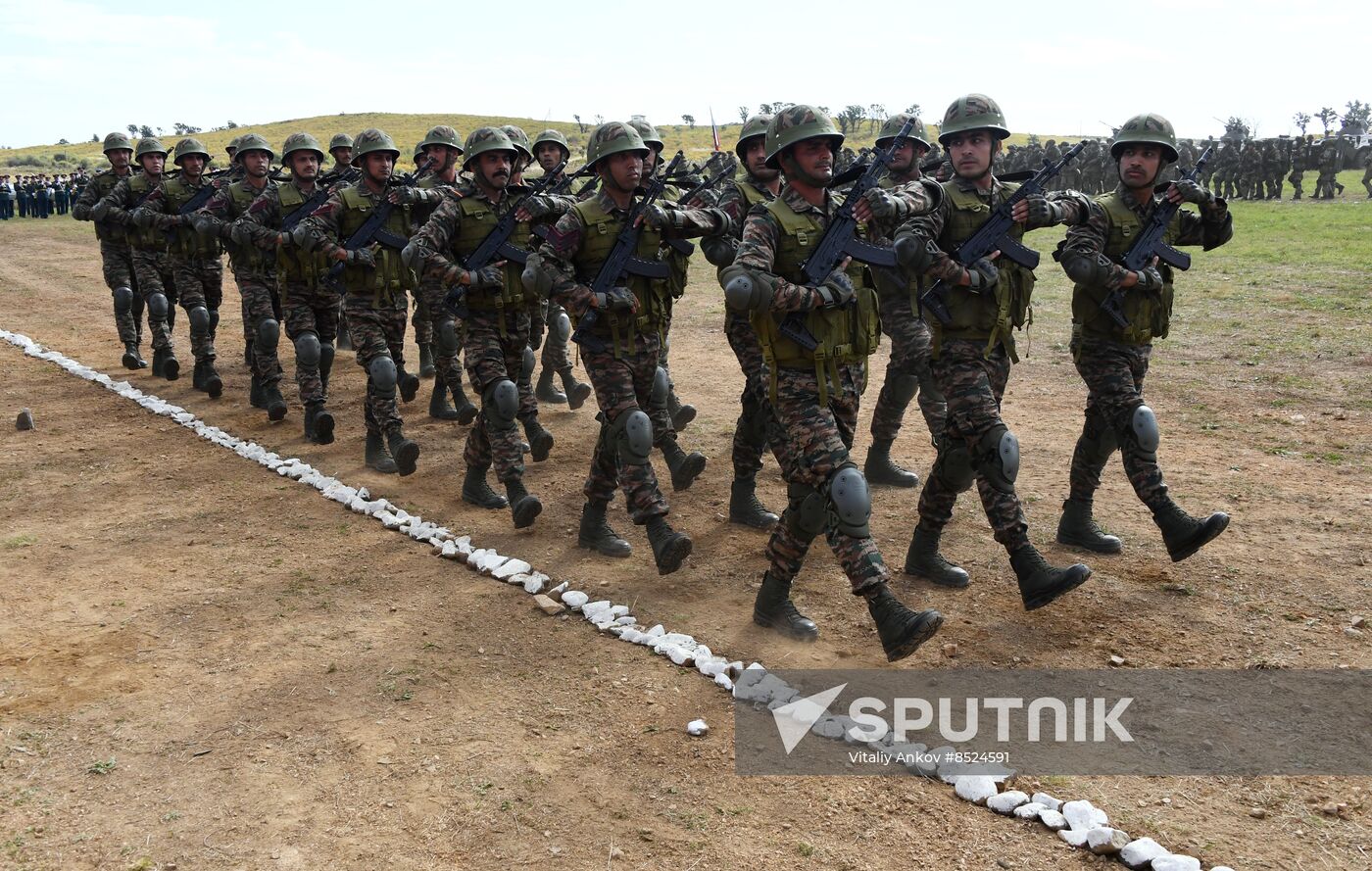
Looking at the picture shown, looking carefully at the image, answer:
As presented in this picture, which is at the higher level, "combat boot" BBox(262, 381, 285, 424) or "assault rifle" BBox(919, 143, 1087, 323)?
"assault rifle" BBox(919, 143, 1087, 323)

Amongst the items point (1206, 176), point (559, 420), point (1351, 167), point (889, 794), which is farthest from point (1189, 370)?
point (1351, 167)

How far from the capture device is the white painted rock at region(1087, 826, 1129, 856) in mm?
3967

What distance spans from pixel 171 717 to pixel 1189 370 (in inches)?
422

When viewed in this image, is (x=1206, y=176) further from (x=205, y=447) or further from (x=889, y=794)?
(x=889, y=794)

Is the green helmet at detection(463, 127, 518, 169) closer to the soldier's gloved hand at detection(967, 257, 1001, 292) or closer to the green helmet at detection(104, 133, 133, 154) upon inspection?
the soldier's gloved hand at detection(967, 257, 1001, 292)

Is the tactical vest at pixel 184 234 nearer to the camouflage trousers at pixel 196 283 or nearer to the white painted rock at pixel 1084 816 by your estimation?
the camouflage trousers at pixel 196 283

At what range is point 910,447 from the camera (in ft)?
32.1

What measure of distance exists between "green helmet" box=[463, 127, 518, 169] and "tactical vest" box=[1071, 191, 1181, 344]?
4230 millimetres

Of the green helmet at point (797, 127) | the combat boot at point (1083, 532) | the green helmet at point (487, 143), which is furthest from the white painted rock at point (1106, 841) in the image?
the green helmet at point (487, 143)

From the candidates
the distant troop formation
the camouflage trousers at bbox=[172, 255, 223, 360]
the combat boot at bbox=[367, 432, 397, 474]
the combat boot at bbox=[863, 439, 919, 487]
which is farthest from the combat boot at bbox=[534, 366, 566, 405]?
the combat boot at bbox=[863, 439, 919, 487]

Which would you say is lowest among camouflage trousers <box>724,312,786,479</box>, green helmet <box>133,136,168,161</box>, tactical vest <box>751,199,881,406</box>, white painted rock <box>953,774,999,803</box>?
white painted rock <box>953,774,999,803</box>

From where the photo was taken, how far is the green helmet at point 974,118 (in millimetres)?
6500

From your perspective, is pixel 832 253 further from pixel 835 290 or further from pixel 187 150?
pixel 187 150

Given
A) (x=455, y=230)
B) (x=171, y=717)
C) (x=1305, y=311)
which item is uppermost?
(x=455, y=230)
